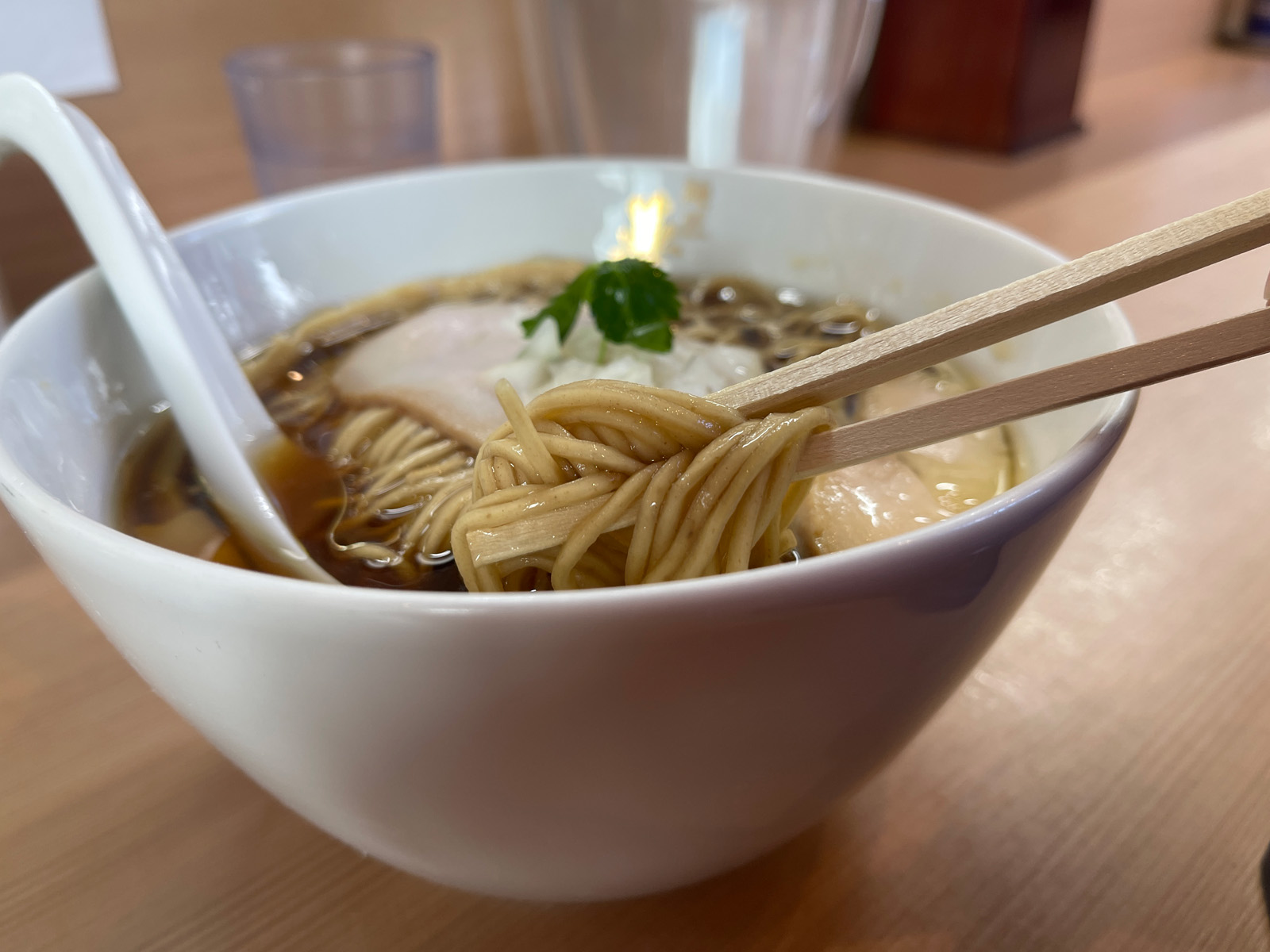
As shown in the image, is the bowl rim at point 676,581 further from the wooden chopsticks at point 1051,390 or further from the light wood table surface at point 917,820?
the light wood table surface at point 917,820

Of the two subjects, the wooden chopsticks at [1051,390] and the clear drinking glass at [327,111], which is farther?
the clear drinking glass at [327,111]

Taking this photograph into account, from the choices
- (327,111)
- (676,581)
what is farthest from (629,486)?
(327,111)

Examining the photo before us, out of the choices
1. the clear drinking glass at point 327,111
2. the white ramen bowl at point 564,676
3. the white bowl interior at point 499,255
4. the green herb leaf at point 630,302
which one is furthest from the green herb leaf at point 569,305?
the clear drinking glass at point 327,111

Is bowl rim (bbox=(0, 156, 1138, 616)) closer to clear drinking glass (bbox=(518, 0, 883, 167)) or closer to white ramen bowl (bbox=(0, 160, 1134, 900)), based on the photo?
white ramen bowl (bbox=(0, 160, 1134, 900))

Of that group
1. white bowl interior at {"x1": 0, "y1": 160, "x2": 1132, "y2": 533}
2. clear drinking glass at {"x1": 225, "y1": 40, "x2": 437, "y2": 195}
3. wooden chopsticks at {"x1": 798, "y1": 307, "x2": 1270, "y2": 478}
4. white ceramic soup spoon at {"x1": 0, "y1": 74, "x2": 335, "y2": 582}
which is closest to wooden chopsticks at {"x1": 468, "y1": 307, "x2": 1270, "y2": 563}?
wooden chopsticks at {"x1": 798, "y1": 307, "x2": 1270, "y2": 478}

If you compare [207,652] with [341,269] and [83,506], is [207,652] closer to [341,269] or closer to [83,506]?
[83,506]

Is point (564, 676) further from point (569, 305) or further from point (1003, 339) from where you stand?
point (569, 305)
